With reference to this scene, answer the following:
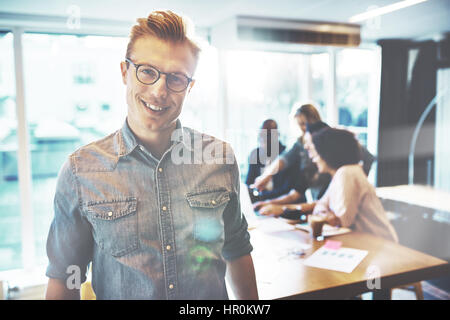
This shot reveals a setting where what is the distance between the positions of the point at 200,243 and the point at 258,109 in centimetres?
180

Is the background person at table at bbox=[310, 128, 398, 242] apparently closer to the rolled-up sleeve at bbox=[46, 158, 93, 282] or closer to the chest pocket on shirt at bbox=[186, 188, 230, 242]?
the chest pocket on shirt at bbox=[186, 188, 230, 242]

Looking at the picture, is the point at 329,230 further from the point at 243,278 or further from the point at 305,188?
the point at 243,278

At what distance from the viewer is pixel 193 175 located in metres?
0.97

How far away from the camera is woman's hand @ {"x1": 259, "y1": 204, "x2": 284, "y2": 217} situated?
2144 millimetres

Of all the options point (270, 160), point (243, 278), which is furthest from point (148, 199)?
point (270, 160)

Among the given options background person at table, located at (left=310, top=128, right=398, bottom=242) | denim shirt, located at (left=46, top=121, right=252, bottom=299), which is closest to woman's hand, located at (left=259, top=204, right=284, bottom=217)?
background person at table, located at (left=310, top=128, right=398, bottom=242)

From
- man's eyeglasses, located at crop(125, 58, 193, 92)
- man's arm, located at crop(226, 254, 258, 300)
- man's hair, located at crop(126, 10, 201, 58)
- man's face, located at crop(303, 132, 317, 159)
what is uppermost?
man's hair, located at crop(126, 10, 201, 58)

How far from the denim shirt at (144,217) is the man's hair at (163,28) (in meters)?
0.23

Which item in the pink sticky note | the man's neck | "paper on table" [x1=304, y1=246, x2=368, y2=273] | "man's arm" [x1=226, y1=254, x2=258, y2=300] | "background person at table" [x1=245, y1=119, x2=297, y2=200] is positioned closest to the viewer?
the man's neck

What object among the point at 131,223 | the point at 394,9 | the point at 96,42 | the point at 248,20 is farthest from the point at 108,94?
the point at 394,9

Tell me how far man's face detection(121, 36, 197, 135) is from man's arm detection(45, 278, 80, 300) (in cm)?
43

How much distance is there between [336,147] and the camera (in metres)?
2.12

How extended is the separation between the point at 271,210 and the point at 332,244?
0.60 m
